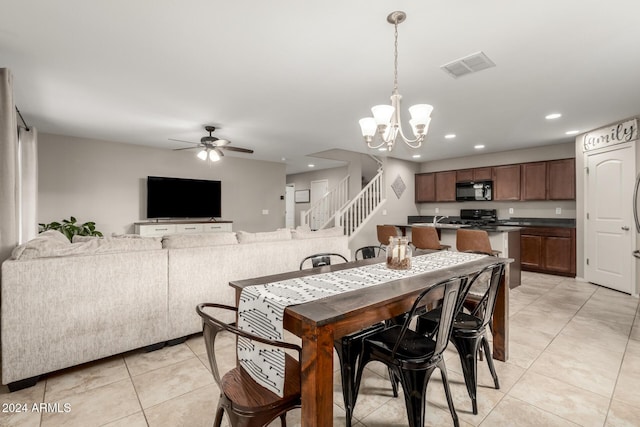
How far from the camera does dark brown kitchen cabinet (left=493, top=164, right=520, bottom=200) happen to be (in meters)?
6.00

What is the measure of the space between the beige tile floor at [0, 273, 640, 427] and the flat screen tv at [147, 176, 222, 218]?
3.89 m

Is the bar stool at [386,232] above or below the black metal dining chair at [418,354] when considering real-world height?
above

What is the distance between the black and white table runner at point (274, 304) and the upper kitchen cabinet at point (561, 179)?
517 centimetres

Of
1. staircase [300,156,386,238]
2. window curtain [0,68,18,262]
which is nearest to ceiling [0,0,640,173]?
window curtain [0,68,18,262]

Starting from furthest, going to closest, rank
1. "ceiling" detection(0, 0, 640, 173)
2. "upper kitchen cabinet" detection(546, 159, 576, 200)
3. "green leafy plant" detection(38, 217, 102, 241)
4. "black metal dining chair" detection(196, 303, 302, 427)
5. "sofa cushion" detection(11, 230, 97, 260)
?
"upper kitchen cabinet" detection(546, 159, 576, 200) → "green leafy plant" detection(38, 217, 102, 241) → "sofa cushion" detection(11, 230, 97, 260) → "ceiling" detection(0, 0, 640, 173) → "black metal dining chair" detection(196, 303, 302, 427)

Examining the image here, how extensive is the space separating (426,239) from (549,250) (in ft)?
8.87

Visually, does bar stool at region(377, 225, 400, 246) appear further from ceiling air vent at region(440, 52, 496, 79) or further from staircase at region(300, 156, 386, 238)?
ceiling air vent at region(440, 52, 496, 79)

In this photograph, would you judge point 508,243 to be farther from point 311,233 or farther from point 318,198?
point 318,198

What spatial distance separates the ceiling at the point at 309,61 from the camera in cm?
192

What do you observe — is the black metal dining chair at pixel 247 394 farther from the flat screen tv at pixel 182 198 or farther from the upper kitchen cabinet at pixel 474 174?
the upper kitchen cabinet at pixel 474 174

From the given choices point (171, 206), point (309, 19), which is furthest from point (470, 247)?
point (171, 206)

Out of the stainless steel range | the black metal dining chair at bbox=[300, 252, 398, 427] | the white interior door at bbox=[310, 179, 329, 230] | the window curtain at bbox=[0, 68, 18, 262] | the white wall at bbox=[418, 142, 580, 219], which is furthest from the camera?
the white interior door at bbox=[310, 179, 329, 230]

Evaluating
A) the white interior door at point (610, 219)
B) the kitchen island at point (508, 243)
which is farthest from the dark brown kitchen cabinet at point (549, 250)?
the kitchen island at point (508, 243)

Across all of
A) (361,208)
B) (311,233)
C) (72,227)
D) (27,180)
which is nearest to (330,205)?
(361,208)
